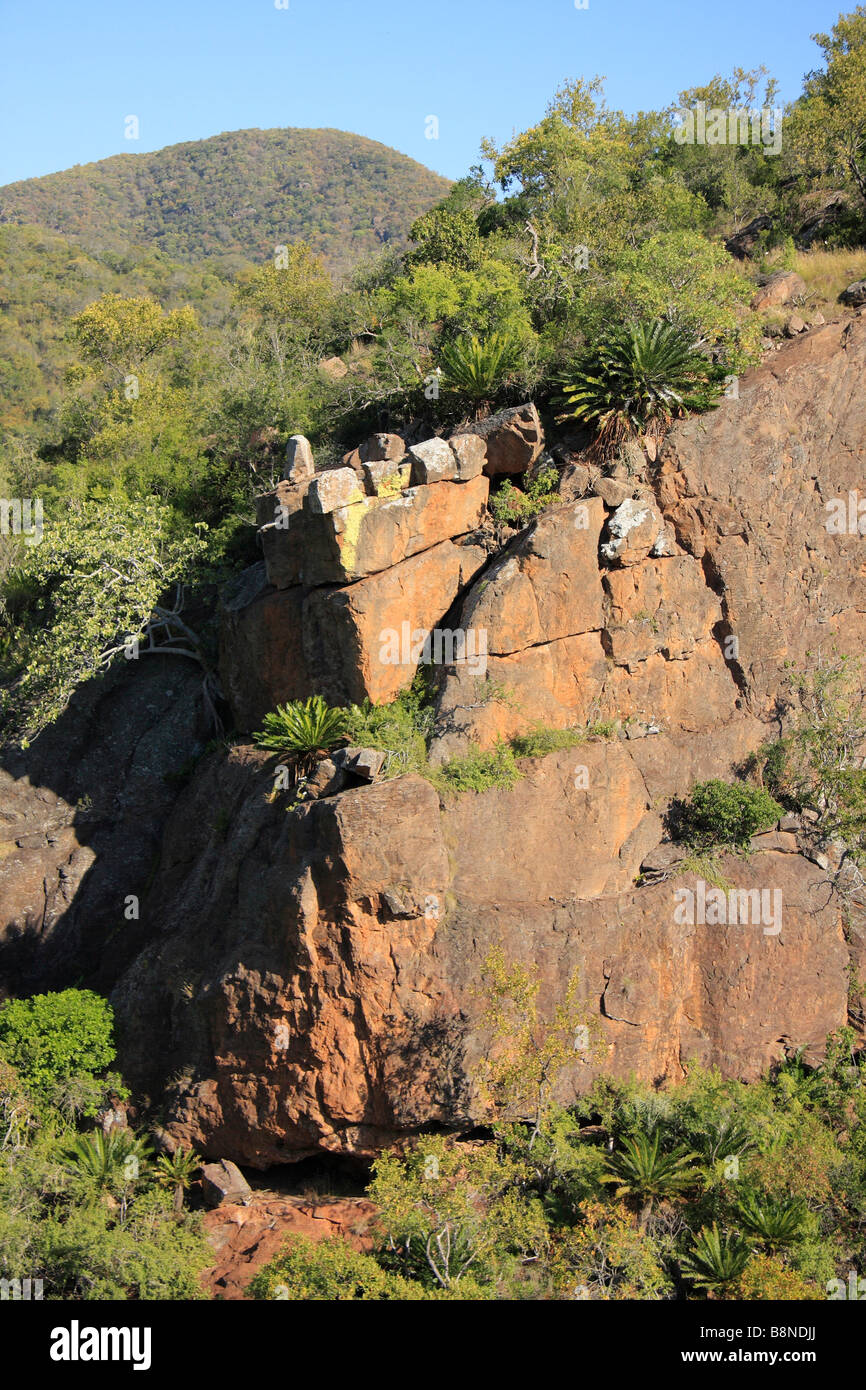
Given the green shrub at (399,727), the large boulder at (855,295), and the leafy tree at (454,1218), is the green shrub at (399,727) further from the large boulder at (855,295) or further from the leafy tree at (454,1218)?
the large boulder at (855,295)

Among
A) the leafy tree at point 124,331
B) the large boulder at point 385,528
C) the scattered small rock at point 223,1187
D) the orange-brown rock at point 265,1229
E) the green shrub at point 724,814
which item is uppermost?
the leafy tree at point 124,331

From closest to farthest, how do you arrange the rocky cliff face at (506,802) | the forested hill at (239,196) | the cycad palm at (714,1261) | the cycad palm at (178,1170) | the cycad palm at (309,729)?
the cycad palm at (714,1261), the rocky cliff face at (506,802), the cycad palm at (178,1170), the cycad palm at (309,729), the forested hill at (239,196)

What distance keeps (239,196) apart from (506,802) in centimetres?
8916

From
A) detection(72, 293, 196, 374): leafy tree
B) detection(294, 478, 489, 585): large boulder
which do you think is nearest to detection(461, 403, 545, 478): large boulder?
detection(294, 478, 489, 585): large boulder

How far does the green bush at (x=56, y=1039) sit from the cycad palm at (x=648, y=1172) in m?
7.49

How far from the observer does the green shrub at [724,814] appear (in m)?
15.7

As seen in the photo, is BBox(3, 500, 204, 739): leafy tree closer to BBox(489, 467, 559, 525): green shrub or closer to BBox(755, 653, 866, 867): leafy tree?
BBox(489, 467, 559, 525): green shrub

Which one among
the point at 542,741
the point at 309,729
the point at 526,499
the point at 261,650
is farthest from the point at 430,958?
the point at 526,499

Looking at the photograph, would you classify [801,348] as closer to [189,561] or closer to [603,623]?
[603,623]

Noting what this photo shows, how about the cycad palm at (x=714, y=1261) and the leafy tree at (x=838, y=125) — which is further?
the leafy tree at (x=838, y=125)

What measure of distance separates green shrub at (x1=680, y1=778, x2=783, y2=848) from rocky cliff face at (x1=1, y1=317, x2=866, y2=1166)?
16.2 inches

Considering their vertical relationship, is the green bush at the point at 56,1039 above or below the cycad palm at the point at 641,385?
below

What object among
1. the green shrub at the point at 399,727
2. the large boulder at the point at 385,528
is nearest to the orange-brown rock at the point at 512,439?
the large boulder at the point at 385,528

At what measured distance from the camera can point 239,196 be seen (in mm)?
90625
